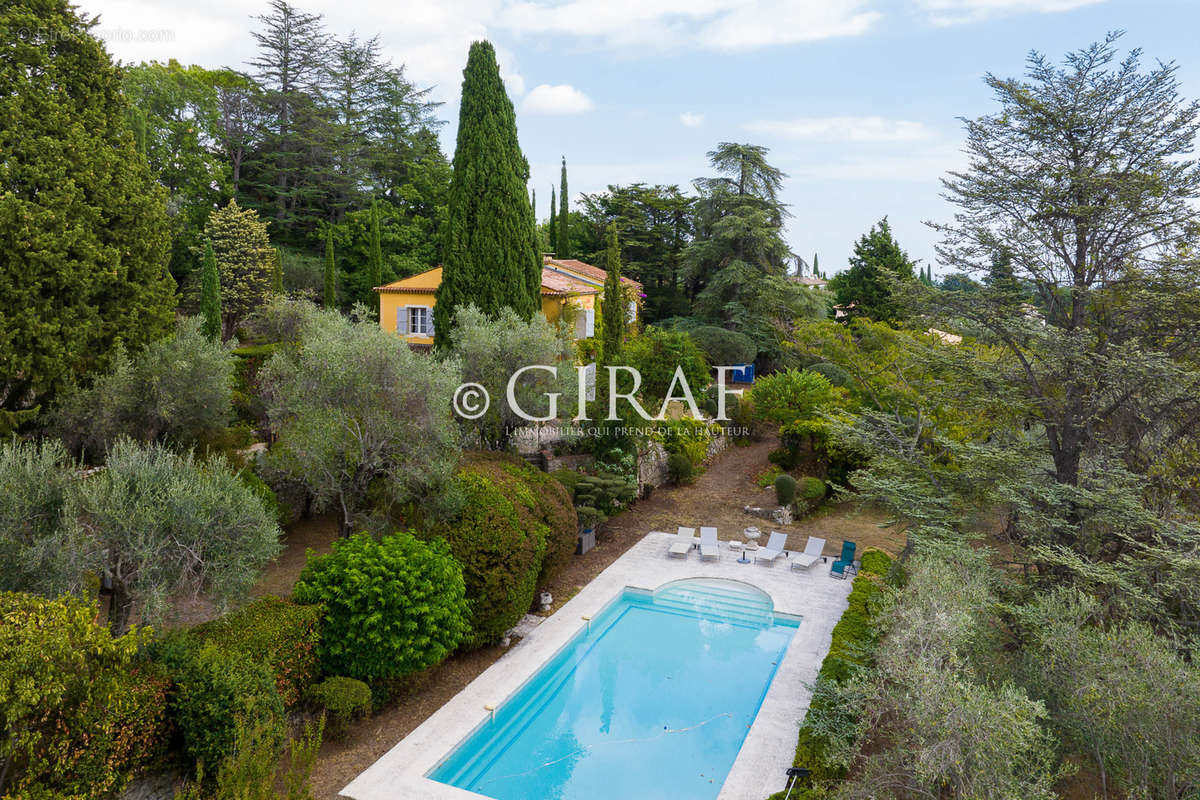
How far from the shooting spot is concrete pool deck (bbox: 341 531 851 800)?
28.6ft

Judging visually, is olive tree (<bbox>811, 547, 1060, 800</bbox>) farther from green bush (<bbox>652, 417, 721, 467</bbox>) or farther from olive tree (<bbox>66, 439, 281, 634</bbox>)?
green bush (<bbox>652, 417, 721, 467</bbox>)

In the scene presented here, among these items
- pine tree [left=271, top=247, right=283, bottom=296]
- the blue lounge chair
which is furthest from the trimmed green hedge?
pine tree [left=271, top=247, right=283, bottom=296]

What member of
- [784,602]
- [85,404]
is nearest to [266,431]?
[85,404]

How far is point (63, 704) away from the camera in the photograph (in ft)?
21.3

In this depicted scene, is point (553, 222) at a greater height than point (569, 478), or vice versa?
point (553, 222)

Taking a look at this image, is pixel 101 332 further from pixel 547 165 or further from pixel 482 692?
pixel 547 165

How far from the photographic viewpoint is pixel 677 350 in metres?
24.7

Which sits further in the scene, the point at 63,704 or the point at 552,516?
the point at 552,516

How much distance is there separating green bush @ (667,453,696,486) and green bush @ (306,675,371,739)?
14587 mm

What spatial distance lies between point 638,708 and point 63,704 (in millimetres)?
7904

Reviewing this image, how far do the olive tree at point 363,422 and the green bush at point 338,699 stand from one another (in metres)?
3.37

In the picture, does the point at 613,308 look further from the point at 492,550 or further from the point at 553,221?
the point at 553,221

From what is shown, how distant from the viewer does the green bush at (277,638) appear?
28.6 ft

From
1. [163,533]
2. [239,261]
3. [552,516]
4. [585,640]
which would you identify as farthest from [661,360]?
[239,261]
